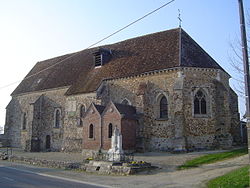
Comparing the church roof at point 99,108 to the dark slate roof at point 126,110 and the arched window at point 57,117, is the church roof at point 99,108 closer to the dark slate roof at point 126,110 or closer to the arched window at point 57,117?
the dark slate roof at point 126,110

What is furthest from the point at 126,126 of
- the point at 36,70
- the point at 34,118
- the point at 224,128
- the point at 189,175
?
the point at 36,70

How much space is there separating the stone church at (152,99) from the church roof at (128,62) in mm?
110

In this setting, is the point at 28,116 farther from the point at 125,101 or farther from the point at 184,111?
the point at 184,111

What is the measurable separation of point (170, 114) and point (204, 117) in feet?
9.67

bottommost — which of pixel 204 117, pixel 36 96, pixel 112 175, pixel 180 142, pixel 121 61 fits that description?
pixel 112 175

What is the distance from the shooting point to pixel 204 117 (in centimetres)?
2348

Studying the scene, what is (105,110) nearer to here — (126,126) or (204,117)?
(126,126)

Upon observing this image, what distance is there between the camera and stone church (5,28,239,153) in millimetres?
23312

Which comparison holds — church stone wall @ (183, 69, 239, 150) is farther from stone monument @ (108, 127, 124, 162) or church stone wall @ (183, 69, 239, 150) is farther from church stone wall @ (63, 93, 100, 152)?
church stone wall @ (63, 93, 100, 152)

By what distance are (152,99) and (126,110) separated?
2.73m

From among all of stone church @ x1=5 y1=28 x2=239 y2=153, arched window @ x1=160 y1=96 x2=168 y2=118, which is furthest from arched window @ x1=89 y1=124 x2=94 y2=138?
arched window @ x1=160 y1=96 x2=168 y2=118

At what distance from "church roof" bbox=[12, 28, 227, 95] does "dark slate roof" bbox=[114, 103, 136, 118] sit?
339 centimetres

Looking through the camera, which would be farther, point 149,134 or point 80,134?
point 80,134

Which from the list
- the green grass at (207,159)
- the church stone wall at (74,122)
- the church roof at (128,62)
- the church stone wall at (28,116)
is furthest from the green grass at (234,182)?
the church stone wall at (28,116)
